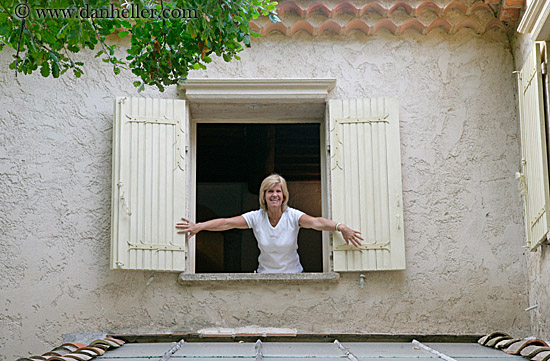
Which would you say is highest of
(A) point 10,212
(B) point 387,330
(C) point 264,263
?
(A) point 10,212

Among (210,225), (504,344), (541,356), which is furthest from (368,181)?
(541,356)

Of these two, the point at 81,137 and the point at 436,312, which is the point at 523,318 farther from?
the point at 81,137

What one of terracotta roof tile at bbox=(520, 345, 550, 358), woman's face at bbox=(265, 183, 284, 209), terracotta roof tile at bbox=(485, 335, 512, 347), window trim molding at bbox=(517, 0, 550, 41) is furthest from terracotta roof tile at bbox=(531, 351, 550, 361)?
woman's face at bbox=(265, 183, 284, 209)

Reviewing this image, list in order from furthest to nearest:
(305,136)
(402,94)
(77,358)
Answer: (305,136) < (402,94) < (77,358)

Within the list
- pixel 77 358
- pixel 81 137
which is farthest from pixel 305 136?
pixel 77 358

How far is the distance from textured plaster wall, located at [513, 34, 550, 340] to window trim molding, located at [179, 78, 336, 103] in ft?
5.16

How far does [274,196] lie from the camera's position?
721cm

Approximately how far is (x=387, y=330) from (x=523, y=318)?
1.12 meters

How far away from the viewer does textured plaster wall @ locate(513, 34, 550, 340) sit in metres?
6.52

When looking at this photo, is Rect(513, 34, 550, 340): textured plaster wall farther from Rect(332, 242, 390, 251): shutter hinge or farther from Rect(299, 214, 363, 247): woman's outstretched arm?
Rect(299, 214, 363, 247): woman's outstretched arm

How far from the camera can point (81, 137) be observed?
7.35m

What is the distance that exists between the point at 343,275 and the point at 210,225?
118 cm

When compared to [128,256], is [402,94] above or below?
above

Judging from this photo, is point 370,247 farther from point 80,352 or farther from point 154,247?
point 80,352
